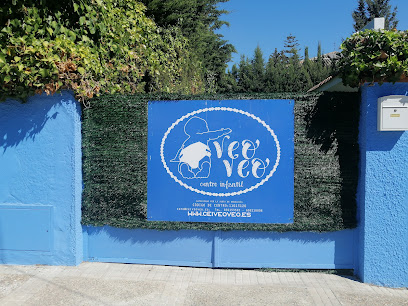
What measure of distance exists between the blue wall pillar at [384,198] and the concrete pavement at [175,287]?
249 mm

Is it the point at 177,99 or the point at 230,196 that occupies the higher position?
the point at 177,99

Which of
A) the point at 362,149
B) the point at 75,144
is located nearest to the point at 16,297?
the point at 75,144

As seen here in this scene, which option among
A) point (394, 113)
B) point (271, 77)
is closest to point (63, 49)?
point (394, 113)

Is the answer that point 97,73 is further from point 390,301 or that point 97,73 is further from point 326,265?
point 390,301

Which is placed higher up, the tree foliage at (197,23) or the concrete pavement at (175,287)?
the tree foliage at (197,23)

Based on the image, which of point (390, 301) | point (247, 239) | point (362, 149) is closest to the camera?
point (390, 301)

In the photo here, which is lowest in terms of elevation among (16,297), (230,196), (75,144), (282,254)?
(16,297)

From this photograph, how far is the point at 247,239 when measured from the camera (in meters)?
4.92

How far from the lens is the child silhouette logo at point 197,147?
4.92m

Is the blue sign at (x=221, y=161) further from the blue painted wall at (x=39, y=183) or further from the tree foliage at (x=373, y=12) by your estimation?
the tree foliage at (x=373, y=12)

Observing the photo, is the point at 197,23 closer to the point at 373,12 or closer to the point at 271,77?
the point at 271,77

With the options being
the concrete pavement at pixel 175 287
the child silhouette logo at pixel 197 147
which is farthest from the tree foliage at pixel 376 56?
the concrete pavement at pixel 175 287

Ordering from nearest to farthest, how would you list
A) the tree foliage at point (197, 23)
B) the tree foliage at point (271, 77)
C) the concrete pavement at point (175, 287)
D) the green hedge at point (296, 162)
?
the concrete pavement at point (175, 287)
the green hedge at point (296, 162)
the tree foliage at point (197, 23)
the tree foliage at point (271, 77)

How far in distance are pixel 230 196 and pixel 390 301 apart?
85.9 inches
